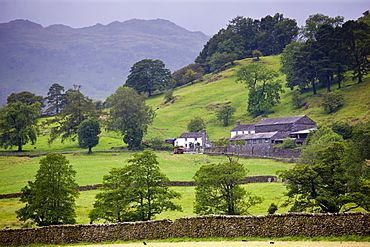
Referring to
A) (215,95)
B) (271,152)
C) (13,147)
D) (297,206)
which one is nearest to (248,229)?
(297,206)

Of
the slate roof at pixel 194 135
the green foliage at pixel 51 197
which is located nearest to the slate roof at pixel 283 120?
the slate roof at pixel 194 135

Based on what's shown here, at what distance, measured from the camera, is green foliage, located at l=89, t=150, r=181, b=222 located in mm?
36031

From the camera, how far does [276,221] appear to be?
25.8m

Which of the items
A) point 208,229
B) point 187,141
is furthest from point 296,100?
point 208,229

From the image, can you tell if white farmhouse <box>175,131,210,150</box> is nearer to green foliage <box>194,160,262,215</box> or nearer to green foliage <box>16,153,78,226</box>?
green foliage <box>194,160,262,215</box>

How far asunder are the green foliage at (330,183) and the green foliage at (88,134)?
69.0 metres

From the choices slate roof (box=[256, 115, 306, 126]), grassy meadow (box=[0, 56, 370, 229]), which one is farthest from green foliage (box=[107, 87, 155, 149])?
slate roof (box=[256, 115, 306, 126])

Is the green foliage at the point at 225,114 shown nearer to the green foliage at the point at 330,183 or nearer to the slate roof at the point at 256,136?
the slate roof at the point at 256,136

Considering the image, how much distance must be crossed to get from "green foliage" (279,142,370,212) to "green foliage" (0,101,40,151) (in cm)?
8311

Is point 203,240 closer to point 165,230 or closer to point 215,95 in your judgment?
point 165,230

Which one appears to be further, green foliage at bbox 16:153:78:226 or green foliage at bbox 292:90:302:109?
green foliage at bbox 292:90:302:109

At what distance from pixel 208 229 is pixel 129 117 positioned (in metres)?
81.2

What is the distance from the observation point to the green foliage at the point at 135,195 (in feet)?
118

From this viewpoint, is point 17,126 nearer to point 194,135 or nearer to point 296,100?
point 194,135
